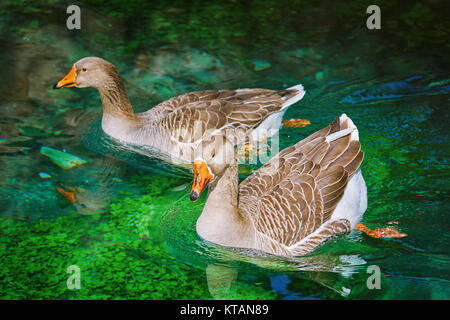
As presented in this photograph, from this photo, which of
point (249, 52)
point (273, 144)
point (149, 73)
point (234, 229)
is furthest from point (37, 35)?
point (234, 229)

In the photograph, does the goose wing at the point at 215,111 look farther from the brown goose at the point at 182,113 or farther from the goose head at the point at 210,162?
the goose head at the point at 210,162

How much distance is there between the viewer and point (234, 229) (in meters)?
5.63

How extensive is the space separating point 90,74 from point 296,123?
3.12 meters

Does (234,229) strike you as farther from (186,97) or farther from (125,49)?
(125,49)

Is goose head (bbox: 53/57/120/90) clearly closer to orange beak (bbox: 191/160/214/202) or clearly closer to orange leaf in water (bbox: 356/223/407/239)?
orange beak (bbox: 191/160/214/202)

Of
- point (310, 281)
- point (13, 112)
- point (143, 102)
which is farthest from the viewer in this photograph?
point (143, 102)

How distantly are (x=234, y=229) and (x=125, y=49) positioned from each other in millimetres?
5795

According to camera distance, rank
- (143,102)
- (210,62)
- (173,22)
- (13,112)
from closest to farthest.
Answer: (13,112)
(143,102)
(210,62)
(173,22)

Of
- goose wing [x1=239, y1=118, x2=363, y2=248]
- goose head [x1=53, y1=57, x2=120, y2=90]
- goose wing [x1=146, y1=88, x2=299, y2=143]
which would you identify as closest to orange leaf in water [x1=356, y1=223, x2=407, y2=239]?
goose wing [x1=239, y1=118, x2=363, y2=248]

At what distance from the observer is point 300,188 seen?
5820 mm

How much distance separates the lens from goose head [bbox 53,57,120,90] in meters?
8.13

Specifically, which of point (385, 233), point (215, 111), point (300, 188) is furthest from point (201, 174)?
point (215, 111)

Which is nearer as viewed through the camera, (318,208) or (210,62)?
(318,208)

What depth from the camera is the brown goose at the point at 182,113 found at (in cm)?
781
